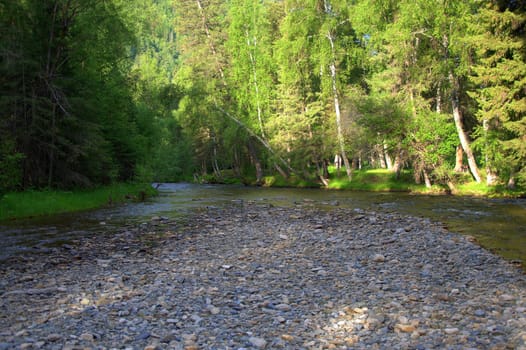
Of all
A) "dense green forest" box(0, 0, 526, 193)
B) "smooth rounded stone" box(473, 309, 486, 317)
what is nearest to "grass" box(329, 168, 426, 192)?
"dense green forest" box(0, 0, 526, 193)

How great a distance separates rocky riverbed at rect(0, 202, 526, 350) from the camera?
575 cm

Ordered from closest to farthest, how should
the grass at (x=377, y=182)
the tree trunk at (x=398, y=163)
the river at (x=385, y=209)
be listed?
the river at (x=385, y=209), the tree trunk at (x=398, y=163), the grass at (x=377, y=182)

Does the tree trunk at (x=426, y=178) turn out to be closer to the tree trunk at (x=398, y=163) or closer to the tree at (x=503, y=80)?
→ the tree trunk at (x=398, y=163)

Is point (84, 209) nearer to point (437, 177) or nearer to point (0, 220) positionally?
point (0, 220)

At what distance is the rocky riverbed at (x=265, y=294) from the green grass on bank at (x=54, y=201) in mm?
7908

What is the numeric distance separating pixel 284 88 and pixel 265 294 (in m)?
36.0

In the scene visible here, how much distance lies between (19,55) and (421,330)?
21.0m

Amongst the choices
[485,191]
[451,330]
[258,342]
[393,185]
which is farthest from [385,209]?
[258,342]

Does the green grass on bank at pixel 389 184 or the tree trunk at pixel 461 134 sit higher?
the tree trunk at pixel 461 134

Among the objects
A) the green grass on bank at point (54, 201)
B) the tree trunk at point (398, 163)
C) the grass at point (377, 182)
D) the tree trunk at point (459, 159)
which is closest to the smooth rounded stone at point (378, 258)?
the green grass on bank at point (54, 201)

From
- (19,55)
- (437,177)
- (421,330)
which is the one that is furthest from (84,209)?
(437,177)

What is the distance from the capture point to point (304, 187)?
41688 mm

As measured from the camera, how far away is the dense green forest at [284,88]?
2203 centimetres

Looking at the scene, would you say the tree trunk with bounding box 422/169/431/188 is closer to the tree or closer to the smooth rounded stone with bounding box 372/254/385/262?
the tree
